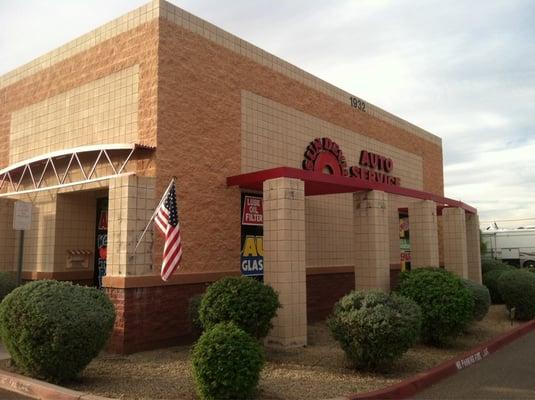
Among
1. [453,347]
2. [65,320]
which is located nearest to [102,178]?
[65,320]

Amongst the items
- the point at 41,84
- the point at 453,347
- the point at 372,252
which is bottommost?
the point at 453,347

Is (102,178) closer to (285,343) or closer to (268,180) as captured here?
(268,180)

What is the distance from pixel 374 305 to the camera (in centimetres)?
904

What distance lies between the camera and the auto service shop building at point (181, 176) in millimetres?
10852

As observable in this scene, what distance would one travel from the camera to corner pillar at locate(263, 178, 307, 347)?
10.8 meters

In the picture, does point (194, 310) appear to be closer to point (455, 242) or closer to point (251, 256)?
point (251, 256)

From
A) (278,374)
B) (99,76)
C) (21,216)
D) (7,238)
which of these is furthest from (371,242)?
(7,238)

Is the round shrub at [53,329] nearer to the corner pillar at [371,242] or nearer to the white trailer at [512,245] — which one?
the corner pillar at [371,242]

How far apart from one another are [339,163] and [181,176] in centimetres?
719

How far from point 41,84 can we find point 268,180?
25.2 feet

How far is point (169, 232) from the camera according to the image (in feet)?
31.0

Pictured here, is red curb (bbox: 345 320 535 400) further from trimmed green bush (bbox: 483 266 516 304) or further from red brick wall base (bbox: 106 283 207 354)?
trimmed green bush (bbox: 483 266 516 304)

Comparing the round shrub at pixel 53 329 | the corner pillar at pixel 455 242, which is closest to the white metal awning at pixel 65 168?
the round shrub at pixel 53 329

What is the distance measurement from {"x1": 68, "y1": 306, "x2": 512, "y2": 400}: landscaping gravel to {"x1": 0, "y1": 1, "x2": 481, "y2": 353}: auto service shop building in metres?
0.69
